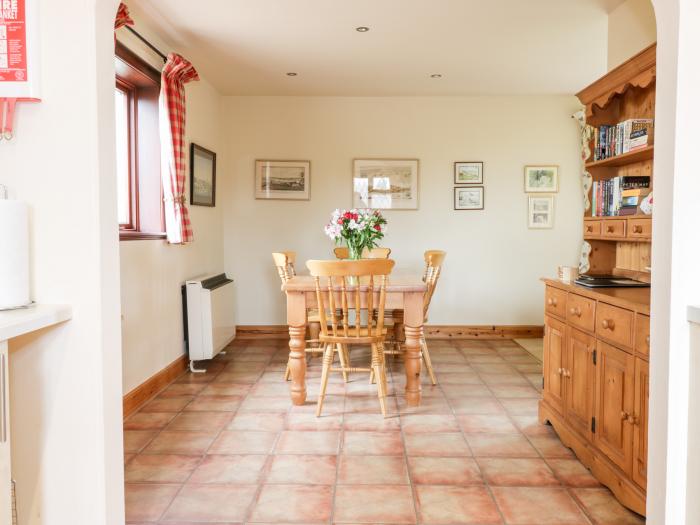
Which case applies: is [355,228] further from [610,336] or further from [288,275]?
[610,336]

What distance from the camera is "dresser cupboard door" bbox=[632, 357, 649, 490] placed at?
2004 millimetres

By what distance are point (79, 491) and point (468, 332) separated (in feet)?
15.6

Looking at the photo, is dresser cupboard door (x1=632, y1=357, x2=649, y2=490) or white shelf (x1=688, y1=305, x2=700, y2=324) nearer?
white shelf (x1=688, y1=305, x2=700, y2=324)

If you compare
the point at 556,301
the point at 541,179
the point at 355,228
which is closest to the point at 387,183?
the point at 541,179

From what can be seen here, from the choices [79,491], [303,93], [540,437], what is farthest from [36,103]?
[303,93]

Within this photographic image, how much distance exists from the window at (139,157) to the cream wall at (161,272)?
6.3 inches

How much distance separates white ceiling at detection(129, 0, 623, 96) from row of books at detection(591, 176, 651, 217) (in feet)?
4.21

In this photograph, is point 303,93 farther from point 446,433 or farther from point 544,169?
point 446,433

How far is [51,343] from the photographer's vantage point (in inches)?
58.4

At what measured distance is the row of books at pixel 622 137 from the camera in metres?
2.60

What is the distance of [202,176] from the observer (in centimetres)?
489

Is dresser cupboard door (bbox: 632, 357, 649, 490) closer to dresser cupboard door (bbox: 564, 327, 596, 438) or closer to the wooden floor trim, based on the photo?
dresser cupboard door (bbox: 564, 327, 596, 438)

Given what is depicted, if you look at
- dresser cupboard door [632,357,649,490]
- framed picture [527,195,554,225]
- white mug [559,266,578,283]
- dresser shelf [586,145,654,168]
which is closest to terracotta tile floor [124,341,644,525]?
dresser cupboard door [632,357,649,490]

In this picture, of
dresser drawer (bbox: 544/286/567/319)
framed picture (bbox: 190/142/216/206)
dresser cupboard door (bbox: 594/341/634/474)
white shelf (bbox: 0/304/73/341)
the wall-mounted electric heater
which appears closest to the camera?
white shelf (bbox: 0/304/73/341)
